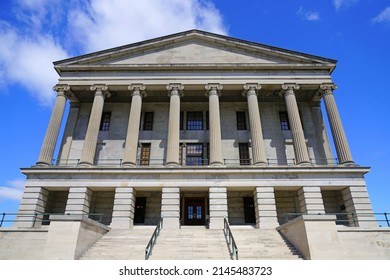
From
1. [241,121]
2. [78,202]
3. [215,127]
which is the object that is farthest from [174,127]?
[78,202]

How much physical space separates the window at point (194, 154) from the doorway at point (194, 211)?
12.2ft

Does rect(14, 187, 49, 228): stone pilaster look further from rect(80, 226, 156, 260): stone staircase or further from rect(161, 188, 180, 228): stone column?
rect(161, 188, 180, 228): stone column

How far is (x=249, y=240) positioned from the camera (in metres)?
14.9

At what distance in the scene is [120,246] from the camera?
14.0 meters

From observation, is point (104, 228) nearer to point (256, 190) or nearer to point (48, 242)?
point (48, 242)

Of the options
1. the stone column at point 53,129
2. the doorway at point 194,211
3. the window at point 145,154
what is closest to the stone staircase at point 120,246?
the doorway at point 194,211

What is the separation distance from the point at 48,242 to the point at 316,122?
24634 mm

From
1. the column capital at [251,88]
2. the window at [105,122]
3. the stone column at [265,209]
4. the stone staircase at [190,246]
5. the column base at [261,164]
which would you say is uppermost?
the column capital at [251,88]

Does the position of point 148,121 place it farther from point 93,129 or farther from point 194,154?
point 194,154

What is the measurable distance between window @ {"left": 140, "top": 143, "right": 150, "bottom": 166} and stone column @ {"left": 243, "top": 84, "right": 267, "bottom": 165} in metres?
10.0

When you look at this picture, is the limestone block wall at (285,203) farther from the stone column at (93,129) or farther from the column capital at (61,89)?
the column capital at (61,89)

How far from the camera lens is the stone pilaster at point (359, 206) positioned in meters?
18.1

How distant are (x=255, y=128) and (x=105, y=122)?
601 inches
